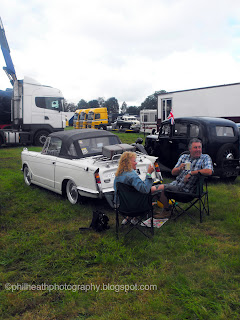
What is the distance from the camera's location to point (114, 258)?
386 cm

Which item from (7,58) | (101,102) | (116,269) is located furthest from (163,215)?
(101,102)

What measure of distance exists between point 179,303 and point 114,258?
112 centimetres

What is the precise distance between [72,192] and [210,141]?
11.8 ft

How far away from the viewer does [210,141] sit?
25.1 feet

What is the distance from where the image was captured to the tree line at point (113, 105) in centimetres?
10306

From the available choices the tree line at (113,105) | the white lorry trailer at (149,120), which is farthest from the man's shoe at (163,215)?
the tree line at (113,105)

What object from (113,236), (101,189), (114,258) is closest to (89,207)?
(101,189)

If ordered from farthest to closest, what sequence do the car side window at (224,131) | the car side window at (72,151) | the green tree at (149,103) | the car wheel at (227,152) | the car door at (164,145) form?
the green tree at (149,103)
the car door at (164,145)
the car side window at (224,131)
the car wheel at (227,152)
the car side window at (72,151)

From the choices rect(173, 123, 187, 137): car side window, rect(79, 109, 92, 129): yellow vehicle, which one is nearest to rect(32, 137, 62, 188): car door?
rect(173, 123, 187, 137): car side window

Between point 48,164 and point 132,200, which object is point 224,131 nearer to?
point 48,164

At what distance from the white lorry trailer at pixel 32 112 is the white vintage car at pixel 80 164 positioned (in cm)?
1041

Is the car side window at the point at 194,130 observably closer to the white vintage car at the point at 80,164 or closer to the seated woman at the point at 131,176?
the white vintage car at the point at 80,164

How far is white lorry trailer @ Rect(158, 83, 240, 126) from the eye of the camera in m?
16.7

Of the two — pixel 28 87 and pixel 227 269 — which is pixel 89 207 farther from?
pixel 28 87
